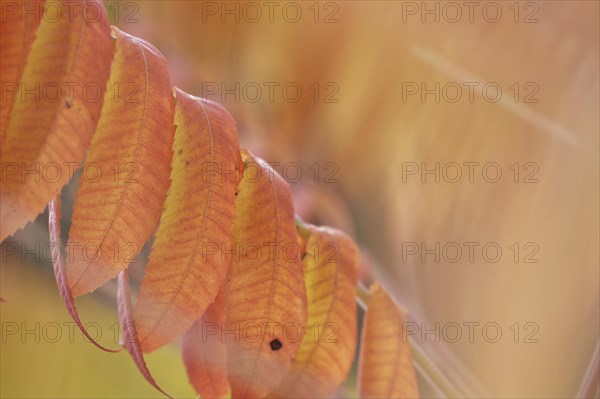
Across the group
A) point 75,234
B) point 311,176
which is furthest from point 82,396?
point 75,234

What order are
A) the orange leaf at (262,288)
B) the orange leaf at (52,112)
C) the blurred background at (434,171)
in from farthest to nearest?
1. the blurred background at (434,171)
2. the orange leaf at (262,288)
3. the orange leaf at (52,112)

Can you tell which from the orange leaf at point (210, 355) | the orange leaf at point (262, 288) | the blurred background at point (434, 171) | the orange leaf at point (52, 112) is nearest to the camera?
the orange leaf at point (52, 112)

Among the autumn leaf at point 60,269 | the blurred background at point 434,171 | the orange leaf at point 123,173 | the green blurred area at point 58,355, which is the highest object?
the orange leaf at point 123,173

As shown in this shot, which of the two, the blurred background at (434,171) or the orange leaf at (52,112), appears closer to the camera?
the orange leaf at (52,112)

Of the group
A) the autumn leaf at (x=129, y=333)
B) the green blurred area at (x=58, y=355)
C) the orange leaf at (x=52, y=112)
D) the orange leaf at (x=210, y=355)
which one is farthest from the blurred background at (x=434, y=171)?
the orange leaf at (x=52, y=112)

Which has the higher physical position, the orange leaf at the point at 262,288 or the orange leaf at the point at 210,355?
the orange leaf at the point at 262,288

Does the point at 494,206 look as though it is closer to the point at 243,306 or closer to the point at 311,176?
the point at 311,176

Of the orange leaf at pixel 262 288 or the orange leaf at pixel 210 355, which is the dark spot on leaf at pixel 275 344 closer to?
the orange leaf at pixel 262 288

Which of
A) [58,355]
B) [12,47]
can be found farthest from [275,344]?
[58,355]
